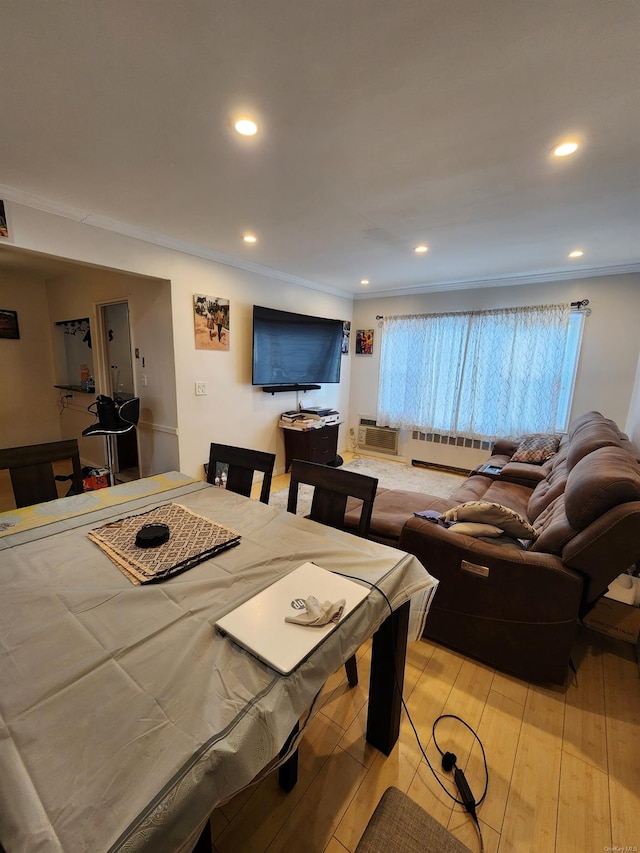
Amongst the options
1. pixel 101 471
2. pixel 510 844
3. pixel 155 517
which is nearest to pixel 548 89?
pixel 155 517

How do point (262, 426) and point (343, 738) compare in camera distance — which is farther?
point (262, 426)

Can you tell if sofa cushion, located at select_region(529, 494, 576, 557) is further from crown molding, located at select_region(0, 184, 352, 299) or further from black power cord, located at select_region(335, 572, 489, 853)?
crown molding, located at select_region(0, 184, 352, 299)

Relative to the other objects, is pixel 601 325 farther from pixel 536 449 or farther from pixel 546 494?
pixel 546 494

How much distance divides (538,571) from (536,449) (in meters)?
2.42

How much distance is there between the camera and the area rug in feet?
12.5

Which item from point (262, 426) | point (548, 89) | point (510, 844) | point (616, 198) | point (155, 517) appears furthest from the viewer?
point (262, 426)

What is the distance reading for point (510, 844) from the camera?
1.10 metres

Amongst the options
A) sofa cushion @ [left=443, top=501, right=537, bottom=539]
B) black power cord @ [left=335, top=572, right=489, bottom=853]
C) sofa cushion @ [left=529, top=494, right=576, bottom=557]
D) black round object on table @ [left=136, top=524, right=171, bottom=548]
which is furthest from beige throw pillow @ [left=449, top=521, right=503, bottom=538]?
black round object on table @ [left=136, top=524, right=171, bottom=548]

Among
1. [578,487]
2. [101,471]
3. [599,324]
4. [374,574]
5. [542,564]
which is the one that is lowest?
[101,471]

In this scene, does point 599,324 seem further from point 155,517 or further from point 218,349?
point 155,517

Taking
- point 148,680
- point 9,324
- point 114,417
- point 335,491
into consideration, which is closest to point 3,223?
point 114,417

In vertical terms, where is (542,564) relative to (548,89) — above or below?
below

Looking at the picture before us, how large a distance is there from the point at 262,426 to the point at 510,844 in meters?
3.63

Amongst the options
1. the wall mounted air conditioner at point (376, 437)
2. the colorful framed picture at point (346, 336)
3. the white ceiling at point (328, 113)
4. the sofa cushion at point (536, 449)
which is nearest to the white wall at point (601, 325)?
the sofa cushion at point (536, 449)
